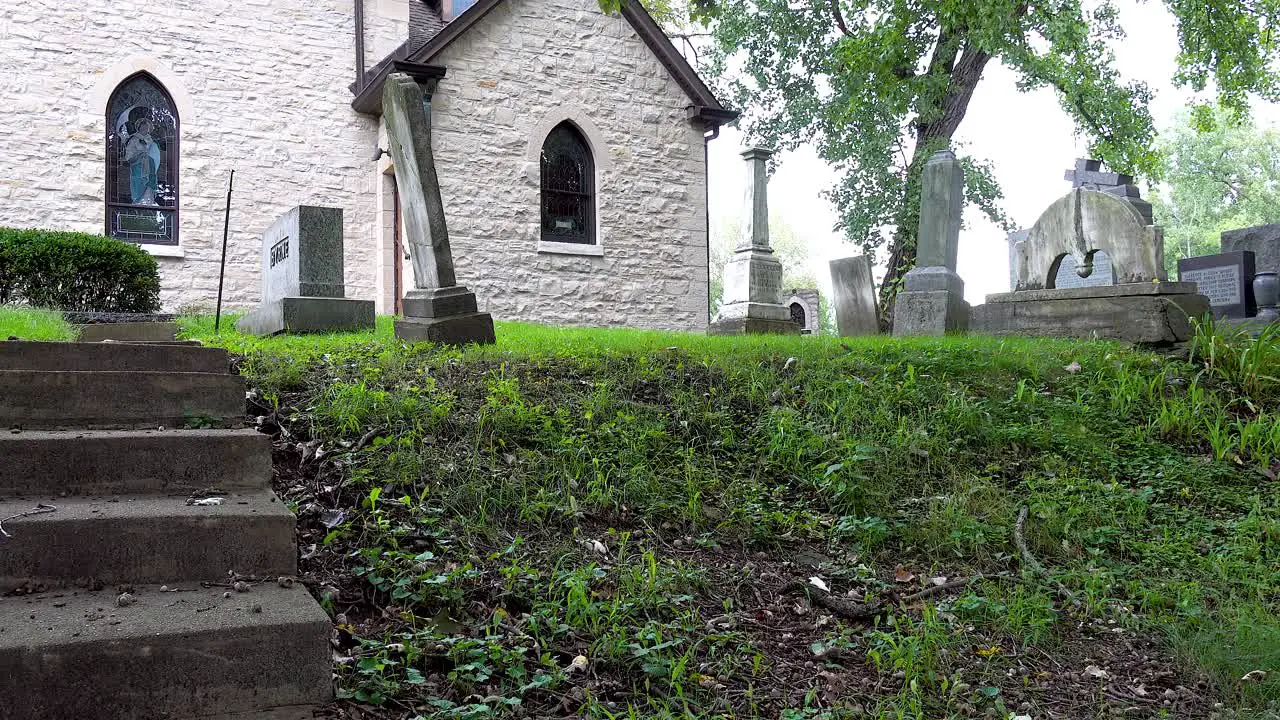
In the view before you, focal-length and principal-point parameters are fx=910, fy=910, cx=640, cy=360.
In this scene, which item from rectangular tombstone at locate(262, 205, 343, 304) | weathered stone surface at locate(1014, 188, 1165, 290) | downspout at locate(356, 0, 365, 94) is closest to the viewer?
weathered stone surface at locate(1014, 188, 1165, 290)

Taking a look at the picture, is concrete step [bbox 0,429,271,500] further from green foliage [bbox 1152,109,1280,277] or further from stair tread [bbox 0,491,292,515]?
green foliage [bbox 1152,109,1280,277]

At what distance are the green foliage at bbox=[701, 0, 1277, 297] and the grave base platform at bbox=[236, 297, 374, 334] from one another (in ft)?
20.5

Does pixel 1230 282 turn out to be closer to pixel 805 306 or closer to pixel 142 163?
pixel 805 306

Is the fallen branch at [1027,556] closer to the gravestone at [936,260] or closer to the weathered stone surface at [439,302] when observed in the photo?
the weathered stone surface at [439,302]

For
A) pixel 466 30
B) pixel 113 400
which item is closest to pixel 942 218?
pixel 466 30

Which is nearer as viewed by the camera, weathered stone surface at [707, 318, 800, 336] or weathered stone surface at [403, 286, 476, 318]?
weathered stone surface at [403, 286, 476, 318]

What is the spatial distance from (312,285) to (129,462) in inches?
203

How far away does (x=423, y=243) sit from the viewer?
24.1 feet

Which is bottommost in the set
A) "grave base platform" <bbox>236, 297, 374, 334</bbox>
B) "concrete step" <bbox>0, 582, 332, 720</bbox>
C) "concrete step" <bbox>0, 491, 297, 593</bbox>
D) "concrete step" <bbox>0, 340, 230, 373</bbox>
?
"concrete step" <bbox>0, 582, 332, 720</bbox>

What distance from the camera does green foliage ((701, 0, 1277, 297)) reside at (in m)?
11.7

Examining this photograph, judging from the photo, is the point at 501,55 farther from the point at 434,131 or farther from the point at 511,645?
the point at 511,645

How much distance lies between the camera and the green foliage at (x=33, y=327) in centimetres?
617

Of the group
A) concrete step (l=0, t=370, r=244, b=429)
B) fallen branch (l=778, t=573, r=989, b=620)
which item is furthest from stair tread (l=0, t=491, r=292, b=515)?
fallen branch (l=778, t=573, r=989, b=620)

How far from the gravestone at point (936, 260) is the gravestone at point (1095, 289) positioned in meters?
0.45
